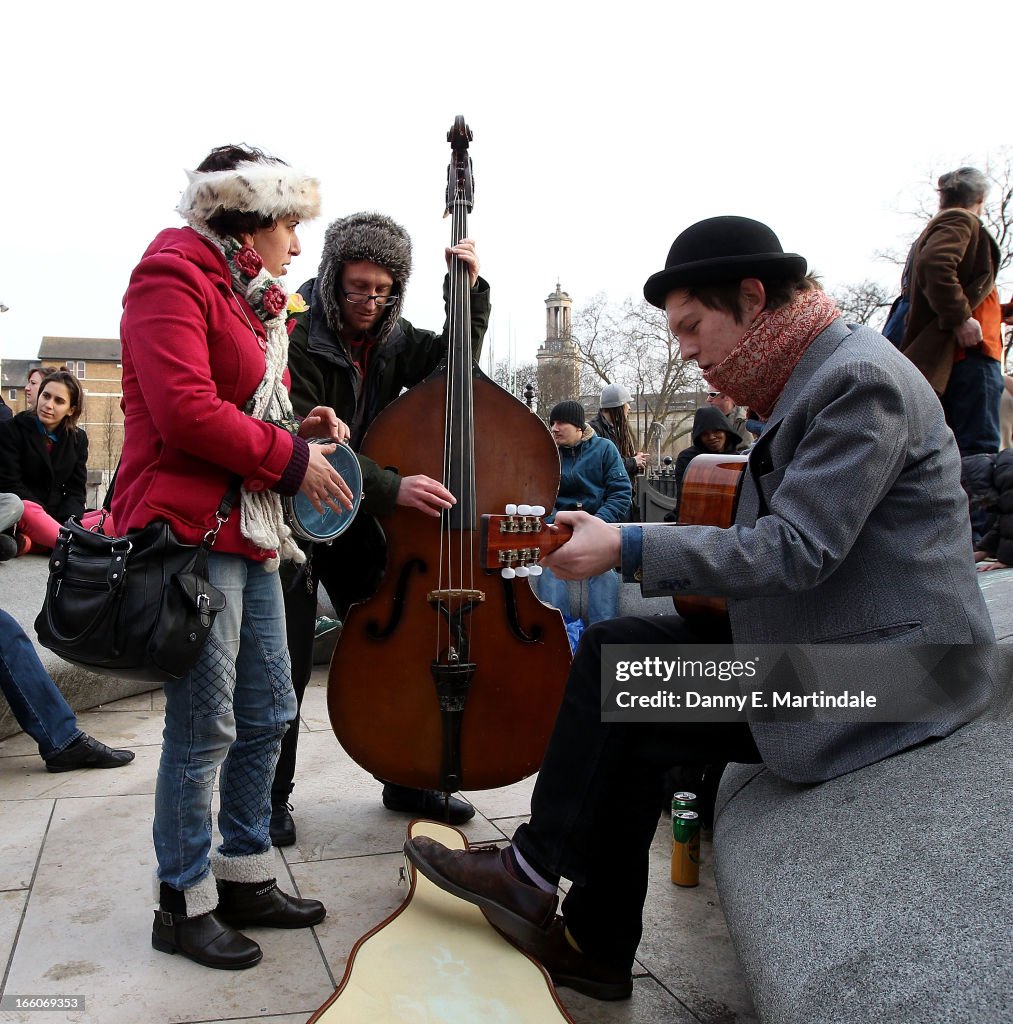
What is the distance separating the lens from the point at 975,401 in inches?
179

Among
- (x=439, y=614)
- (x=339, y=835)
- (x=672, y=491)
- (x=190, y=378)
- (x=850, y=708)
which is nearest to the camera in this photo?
(x=850, y=708)

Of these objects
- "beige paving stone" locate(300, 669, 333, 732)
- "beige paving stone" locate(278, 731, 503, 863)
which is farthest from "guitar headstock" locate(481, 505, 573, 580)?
"beige paving stone" locate(300, 669, 333, 732)

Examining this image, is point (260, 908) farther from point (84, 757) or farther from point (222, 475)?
point (84, 757)

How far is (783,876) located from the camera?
166 cm

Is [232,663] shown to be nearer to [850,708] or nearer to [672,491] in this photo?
[850,708]

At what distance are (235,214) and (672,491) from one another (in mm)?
10093

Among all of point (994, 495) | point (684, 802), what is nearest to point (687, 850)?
point (684, 802)

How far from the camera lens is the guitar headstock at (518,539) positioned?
202 cm

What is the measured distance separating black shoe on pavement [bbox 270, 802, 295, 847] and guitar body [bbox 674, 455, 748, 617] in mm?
1578

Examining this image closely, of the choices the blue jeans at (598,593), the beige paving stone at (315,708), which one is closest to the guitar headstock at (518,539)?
the beige paving stone at (315,708)

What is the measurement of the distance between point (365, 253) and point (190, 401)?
1.24 meters

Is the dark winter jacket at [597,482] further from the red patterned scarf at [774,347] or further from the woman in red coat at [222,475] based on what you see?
the red patterned scarf at [774,347]

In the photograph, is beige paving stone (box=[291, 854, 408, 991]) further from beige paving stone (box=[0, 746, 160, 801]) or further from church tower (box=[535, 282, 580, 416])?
church tower (box=[535, 282, 580, 416])

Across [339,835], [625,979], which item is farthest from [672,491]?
[625,979]
